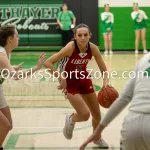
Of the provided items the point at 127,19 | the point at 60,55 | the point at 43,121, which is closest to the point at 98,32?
the point at 127,19

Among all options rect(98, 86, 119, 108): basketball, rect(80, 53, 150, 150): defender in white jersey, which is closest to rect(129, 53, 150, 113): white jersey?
rect(80, 53, 150, 150): defender in white jersey

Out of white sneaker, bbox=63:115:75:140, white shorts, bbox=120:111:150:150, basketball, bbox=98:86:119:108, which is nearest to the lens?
white shorts, bbox=120:111:150:150

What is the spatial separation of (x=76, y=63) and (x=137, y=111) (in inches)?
116

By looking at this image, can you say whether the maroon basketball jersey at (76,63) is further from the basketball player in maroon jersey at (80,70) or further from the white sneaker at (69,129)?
the white sneaker at (69,129)

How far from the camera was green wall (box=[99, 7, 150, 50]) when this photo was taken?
18984 mm

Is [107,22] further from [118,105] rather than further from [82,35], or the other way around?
[118,105]

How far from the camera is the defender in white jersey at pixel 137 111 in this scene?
9.85ft

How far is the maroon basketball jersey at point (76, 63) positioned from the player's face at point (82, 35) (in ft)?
0.29

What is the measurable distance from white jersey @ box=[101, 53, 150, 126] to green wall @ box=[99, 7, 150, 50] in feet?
53.1

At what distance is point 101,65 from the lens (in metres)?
6.01

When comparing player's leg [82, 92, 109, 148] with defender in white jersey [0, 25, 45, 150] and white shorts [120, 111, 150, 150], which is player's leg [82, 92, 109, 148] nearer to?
defender in white jersey [0, 25, 45, 150]

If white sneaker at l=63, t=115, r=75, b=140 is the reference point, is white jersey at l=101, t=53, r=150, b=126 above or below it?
above

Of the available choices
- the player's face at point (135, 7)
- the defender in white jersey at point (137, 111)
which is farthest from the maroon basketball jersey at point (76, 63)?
the player's face at point (135, 7)

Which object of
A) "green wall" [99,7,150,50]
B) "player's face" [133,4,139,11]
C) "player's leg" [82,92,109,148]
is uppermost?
"player's face" [133,4,139,11]
